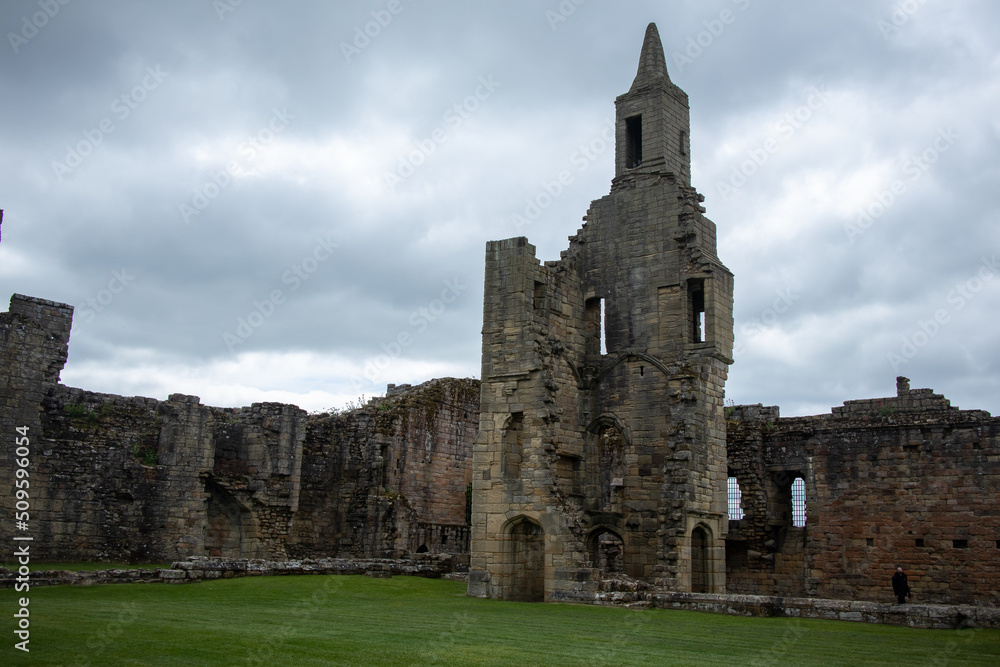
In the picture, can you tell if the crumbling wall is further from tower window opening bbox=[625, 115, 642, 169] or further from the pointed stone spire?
the pointed stone spire

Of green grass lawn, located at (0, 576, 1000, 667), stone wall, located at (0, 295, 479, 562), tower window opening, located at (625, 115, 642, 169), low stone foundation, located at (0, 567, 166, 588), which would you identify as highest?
tower window opening, located at (625, 115, 642, 169)

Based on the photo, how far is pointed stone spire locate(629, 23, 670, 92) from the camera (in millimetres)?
23844

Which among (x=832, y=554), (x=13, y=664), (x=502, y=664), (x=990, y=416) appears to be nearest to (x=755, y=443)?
(x=832, y=554)

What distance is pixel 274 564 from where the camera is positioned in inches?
776

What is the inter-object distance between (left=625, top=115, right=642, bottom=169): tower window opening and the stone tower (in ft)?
0.20

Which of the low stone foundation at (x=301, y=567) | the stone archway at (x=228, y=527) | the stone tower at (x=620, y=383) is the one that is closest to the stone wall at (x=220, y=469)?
the stone archway at (x=228, y=527)

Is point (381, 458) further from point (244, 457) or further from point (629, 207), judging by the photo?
point (629, 207)

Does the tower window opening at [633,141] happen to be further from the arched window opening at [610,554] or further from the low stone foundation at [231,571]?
the low stone foundation at [231,571]

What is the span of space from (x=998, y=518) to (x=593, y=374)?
1117 cm

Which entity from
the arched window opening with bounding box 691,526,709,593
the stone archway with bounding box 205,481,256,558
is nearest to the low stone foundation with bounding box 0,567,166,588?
the stone archway with bounding box 205,481,256,558

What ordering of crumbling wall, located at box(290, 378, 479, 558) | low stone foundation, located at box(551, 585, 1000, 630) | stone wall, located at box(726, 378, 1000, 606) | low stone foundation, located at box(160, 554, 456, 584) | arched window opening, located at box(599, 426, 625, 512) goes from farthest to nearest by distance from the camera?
arched window opening, located at box(599, 426, 625, 512) < crumbling wall, located at box(290, 378, 479, 558) < stone wall, located at box(726, 378, 1000, 606) < low stone foundation, located at box(160, 554, 456, 584) < low stone foundation, located at box(551, 585, 1000, 630)

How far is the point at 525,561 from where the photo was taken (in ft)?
65.3

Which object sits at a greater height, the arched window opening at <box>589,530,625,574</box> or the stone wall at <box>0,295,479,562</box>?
the stone wall at <box>0,295,479,562</box>

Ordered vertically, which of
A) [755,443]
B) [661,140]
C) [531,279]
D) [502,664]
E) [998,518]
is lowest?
[502,664]
